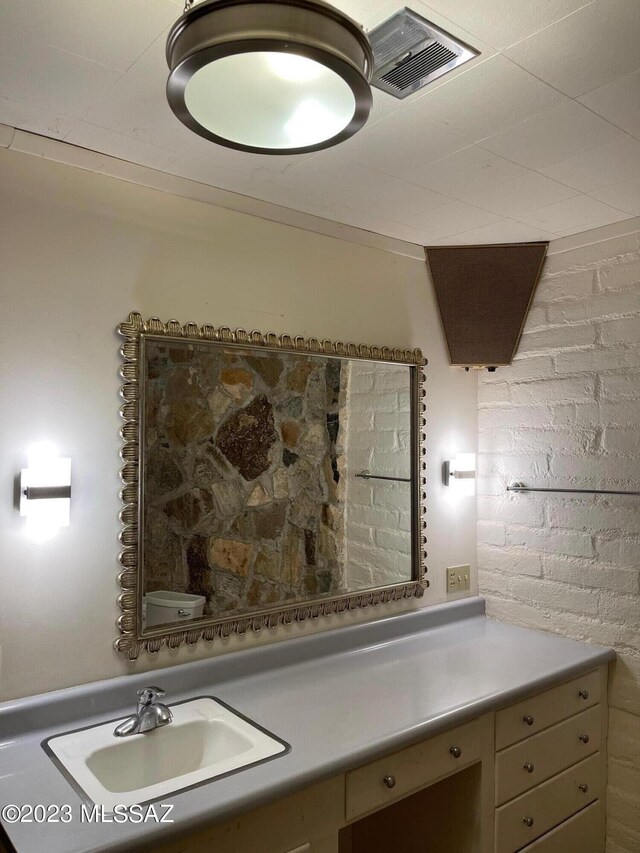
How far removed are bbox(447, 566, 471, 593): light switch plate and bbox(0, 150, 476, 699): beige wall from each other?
92 cm

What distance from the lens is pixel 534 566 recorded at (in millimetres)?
2408

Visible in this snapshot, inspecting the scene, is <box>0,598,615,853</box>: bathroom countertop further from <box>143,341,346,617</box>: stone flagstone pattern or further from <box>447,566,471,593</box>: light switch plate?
<box>143,341,346,617</box>: stone flagstone pattern

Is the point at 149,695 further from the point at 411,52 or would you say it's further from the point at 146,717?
the point at 411,52

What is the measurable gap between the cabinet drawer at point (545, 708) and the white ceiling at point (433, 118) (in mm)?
1502

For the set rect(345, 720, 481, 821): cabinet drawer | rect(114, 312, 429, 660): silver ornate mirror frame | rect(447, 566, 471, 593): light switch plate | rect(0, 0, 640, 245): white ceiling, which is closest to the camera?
rect(0, 0, 640, 245): white ceiling

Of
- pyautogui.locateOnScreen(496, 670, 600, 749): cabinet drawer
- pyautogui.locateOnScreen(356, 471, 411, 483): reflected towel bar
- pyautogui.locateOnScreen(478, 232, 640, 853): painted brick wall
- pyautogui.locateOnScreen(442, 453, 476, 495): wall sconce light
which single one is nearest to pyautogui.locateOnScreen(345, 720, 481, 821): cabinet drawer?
pyautogui.locateOnScreen(496, 670, 600, 749): cabinet drawer

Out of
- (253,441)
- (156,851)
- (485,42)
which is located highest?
(485,42)

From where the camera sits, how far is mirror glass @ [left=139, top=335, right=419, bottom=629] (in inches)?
69.2

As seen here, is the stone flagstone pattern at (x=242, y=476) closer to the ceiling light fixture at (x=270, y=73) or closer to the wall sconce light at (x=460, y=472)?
the wall sconce light at (x=460, y=472)

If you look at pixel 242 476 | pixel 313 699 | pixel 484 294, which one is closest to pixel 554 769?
pixel 313 699

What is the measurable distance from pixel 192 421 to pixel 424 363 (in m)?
0.98

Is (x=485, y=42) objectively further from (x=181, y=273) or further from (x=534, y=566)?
(x=534, y=566)

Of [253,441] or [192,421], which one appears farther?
[253,441]

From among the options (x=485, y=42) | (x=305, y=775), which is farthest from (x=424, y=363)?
(x=305, y=775)
